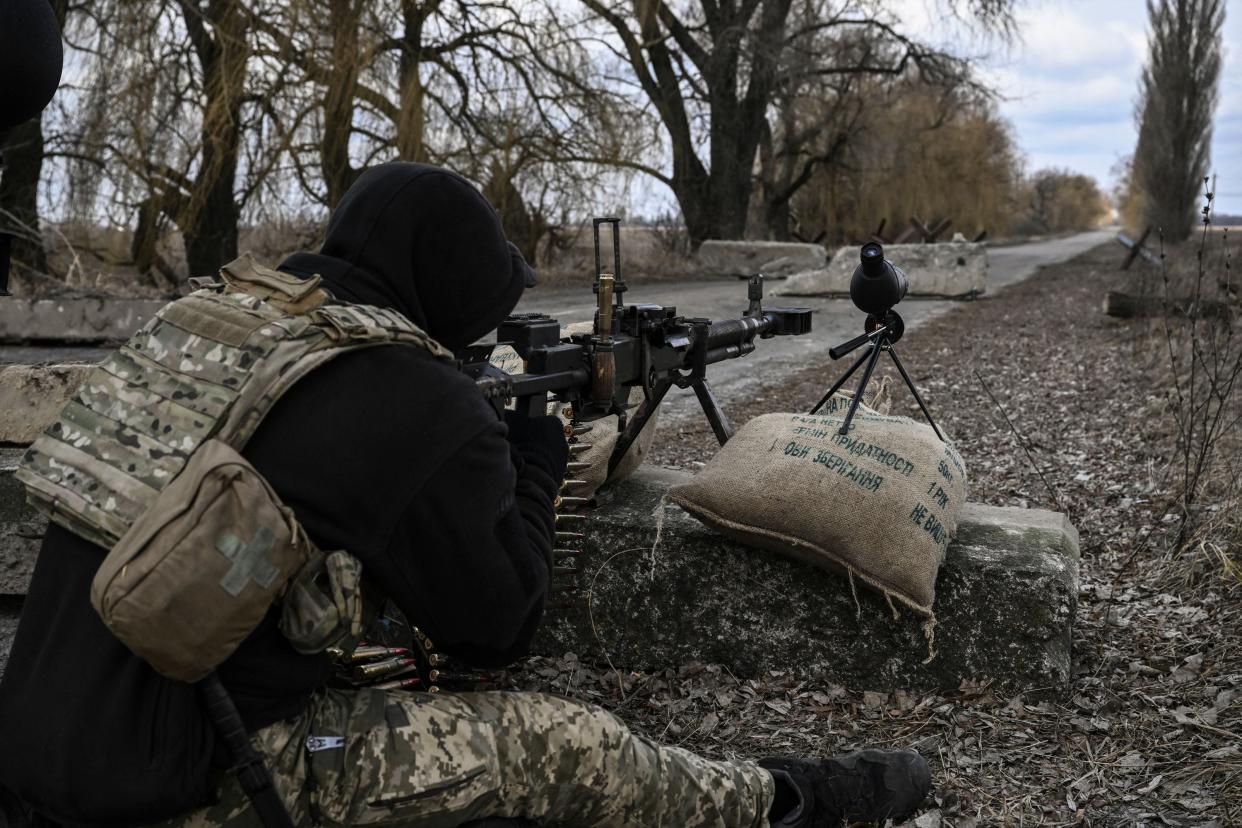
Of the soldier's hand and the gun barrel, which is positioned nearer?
the soldier's hand

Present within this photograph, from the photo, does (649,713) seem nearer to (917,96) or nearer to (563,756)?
(563,756)

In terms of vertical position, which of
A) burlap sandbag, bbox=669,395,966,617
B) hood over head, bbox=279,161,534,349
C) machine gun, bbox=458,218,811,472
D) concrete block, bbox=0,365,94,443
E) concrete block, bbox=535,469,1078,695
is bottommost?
concrete block, bbox=535,469,1078,695

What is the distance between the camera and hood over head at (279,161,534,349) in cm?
196

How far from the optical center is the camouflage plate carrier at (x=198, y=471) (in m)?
1.54

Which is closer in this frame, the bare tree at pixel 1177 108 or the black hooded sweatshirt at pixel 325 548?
the black hooded sweatshirt at pixel 325 548

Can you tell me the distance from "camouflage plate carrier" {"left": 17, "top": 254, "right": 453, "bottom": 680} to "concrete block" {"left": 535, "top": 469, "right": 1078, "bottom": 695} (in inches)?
63.3

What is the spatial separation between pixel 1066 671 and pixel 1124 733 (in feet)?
0.73

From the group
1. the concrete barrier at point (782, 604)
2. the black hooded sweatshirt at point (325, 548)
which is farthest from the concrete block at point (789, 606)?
the black hooded sweatshirt at point (325, 548)

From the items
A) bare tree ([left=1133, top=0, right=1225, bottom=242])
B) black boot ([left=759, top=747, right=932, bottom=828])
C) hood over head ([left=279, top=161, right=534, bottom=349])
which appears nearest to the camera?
hood over head ([left=279, top=161, right=534, bottom=349])

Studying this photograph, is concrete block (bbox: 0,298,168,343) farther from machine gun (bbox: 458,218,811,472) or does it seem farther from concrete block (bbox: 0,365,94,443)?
machine gun (bbox: 458,218,811,472)

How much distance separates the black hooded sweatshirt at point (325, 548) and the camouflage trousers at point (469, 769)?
0.08 metres

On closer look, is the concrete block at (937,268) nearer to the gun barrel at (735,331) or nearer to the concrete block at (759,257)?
the concrete block at (759,257)

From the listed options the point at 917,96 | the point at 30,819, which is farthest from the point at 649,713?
the point at 917,96

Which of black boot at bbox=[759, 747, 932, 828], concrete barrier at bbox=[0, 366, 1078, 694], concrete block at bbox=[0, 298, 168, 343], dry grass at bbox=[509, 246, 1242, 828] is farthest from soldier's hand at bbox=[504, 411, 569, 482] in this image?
concrete block at bbox=[0, 298, 168, 343]
